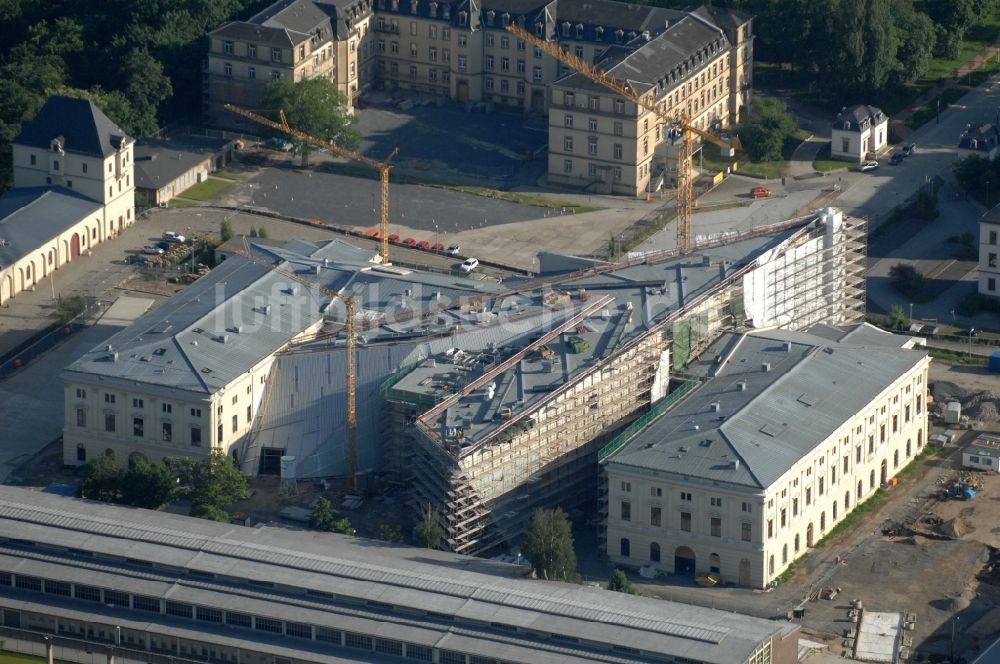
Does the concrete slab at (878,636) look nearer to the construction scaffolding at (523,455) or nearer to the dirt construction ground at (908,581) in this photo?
the dirt construction ground at (908,581)

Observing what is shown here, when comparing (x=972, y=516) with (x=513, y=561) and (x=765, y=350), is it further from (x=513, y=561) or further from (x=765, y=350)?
(x=513, y=561)

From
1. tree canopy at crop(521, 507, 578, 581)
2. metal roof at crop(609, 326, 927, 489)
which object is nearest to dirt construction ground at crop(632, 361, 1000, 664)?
tree canopy at crop(521, 507, 578, 581)

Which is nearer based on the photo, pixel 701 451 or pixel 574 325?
pixel 701 451

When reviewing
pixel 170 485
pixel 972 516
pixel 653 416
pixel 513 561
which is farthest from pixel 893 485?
pixel 170 485

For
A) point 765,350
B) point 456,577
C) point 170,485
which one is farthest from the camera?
point 765,350

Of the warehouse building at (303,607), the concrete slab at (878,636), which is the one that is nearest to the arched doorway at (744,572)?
the concrete slab at (878,636)

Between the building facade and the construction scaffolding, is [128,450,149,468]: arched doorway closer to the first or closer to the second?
the construction scaffolding

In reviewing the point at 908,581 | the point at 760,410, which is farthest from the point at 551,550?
the point at 908,581
